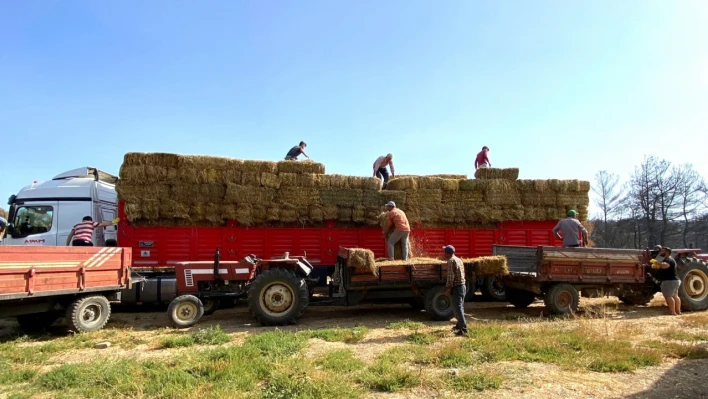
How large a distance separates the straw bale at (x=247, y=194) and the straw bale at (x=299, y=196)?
0.26 meters

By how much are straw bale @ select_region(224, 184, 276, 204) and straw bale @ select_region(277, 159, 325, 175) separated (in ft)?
2.32

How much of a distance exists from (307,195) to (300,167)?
816 millimetres

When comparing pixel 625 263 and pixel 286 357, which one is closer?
pixel 286 357

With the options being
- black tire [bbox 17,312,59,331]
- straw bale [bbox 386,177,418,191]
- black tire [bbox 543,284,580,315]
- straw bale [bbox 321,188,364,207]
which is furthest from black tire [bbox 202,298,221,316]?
black tire [bbox 543,284,580,315]

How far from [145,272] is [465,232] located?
8.43 m

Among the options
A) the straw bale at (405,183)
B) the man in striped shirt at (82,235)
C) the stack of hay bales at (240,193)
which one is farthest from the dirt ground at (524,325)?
the straw bale at (405,183)

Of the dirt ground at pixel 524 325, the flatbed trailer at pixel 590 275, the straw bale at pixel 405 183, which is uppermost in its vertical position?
the straw bale at pixel 405 183

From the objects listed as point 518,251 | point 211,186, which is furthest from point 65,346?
point 518,251

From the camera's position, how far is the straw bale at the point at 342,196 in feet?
37.2

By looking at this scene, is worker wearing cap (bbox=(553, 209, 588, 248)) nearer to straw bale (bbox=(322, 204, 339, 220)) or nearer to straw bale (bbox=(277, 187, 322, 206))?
straw bale (bbox=(322, 204, 339, 220))

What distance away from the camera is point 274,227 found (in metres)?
11.1

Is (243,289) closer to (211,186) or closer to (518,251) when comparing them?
(211,186)

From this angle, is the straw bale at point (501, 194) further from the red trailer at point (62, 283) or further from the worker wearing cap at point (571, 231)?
the red trailer at point (62, 283)

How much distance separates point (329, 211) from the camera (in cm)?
1126
